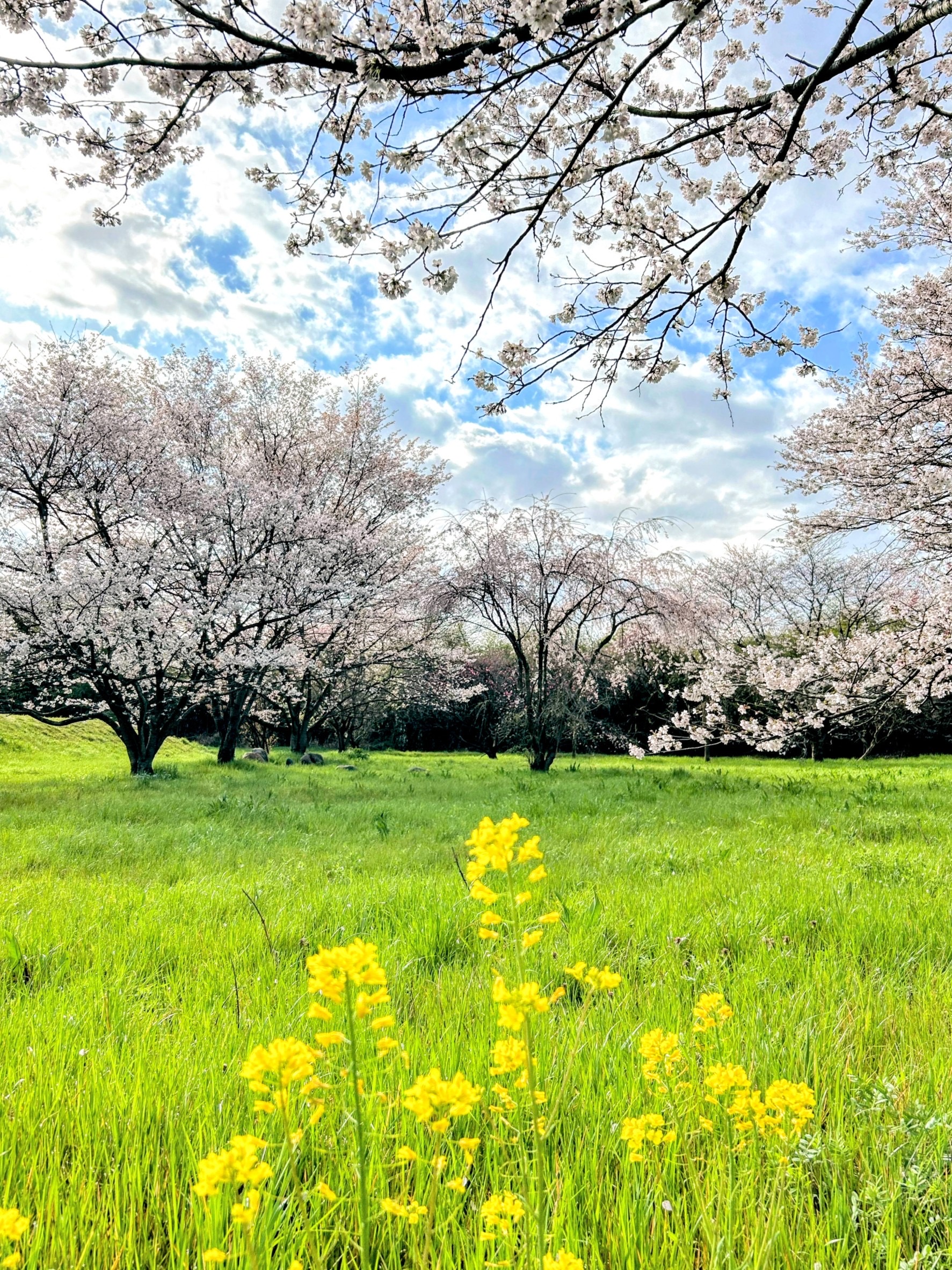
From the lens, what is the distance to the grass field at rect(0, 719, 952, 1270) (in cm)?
134

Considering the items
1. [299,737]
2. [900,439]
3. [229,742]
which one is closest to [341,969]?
[900,439]

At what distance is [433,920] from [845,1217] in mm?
2227

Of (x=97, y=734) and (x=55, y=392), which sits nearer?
(x=55, y=392)

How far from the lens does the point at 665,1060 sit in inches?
58.9

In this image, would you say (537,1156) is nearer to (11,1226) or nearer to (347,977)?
(347,977)

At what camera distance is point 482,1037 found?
2057 millimetres

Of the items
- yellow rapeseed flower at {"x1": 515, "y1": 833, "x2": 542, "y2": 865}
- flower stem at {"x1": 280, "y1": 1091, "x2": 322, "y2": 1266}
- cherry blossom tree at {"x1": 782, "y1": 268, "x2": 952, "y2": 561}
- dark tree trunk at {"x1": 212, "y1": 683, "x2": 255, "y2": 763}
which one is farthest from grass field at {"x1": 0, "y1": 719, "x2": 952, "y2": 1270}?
dark tree trunk at {"x1": 212, "y1": 683, "x2": 255, "y2": 763}

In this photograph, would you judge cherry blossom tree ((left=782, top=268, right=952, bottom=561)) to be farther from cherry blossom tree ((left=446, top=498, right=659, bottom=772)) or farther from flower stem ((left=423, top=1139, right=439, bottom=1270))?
flower stem ((left=423, top=1139, right=439, bottom=1270))

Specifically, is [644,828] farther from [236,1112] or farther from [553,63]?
[553,63]

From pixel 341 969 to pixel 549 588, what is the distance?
49.7 ft

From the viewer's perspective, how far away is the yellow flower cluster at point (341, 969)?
0.95 metres

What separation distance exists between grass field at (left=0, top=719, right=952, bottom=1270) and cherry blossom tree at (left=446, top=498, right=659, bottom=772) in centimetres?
969

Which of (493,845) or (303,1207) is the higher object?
(493,845)

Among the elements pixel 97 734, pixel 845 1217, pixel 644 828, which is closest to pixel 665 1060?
pixel 845 1217
